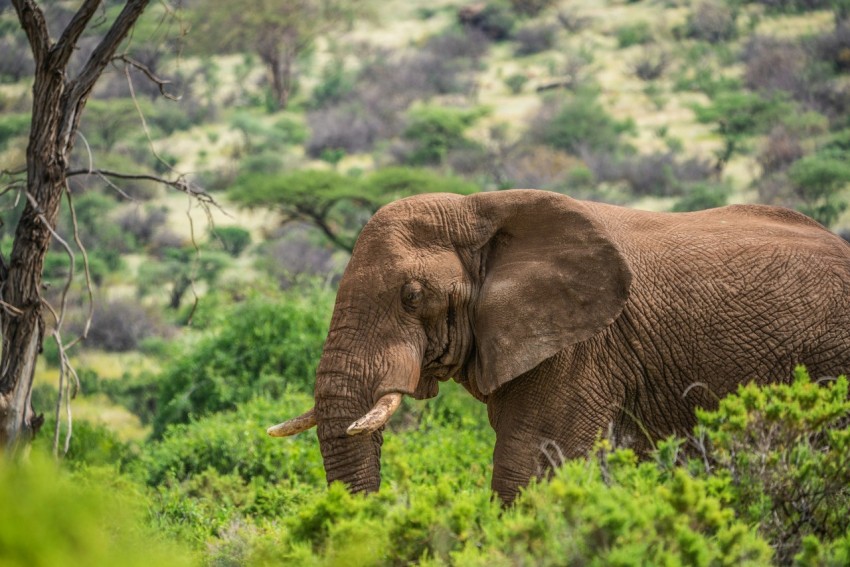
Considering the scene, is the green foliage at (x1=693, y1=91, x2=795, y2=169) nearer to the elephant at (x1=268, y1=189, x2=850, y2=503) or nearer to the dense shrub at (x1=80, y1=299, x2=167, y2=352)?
the dense shrub at (x1=80, y1=299, x2=167, y2=352)

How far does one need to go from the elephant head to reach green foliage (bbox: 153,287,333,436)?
706cm

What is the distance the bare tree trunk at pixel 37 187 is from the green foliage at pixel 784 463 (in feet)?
11.9

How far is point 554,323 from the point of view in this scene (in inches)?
233

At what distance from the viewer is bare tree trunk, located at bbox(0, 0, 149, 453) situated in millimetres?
6664

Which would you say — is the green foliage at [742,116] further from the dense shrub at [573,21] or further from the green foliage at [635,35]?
the dense shrub at [573,21]

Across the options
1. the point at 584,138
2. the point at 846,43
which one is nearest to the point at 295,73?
the point at 584,138

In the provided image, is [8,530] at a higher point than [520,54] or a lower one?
higher

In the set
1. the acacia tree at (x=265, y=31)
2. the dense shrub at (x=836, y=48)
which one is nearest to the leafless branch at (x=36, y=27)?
the dense shrub at (x=836, y=48)

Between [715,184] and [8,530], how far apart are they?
989 inches

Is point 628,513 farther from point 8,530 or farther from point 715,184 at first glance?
point 715,184

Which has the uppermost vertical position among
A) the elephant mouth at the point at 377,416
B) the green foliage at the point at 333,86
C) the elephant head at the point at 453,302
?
the elephant head at the point at 453,302

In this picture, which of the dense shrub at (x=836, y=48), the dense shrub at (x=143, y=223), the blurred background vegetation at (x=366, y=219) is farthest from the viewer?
the dense shrub at (x=836, y=48)

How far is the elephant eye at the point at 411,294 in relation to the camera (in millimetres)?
5859

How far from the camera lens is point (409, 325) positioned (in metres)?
5.89
